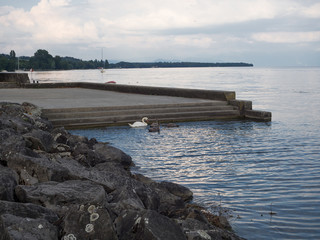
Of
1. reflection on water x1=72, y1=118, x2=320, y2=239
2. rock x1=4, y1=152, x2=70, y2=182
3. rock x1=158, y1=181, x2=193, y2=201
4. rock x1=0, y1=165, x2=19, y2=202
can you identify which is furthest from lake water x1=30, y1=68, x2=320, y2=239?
rock x1=0, y1=165, x2=19, y2=202

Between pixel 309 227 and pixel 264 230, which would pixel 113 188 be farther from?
pixel 309 227

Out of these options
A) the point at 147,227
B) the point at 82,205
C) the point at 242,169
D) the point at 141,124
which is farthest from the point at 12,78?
the point at 147,227

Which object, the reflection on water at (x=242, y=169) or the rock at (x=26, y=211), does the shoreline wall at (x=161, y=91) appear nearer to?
the reflection on water at (x=242, y=169)

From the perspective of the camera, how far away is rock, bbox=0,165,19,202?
16.5 feet

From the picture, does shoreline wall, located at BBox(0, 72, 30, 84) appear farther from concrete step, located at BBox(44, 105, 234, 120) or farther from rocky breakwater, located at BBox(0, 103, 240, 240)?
rocky breakwater, located at BBox(0, 103, 240, 240)

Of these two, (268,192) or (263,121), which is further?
(263,121)

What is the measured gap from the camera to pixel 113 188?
Result: 20.9 feet

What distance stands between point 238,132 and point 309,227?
8.84 meters

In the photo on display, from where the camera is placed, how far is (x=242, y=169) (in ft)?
32.1

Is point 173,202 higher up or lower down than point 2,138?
lower down

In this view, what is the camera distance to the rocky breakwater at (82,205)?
4074 mm

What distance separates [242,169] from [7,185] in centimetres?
593

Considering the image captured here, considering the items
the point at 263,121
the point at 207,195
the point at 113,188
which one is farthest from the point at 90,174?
the point at 263,121

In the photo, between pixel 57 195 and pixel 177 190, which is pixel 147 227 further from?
pixel 177 190
